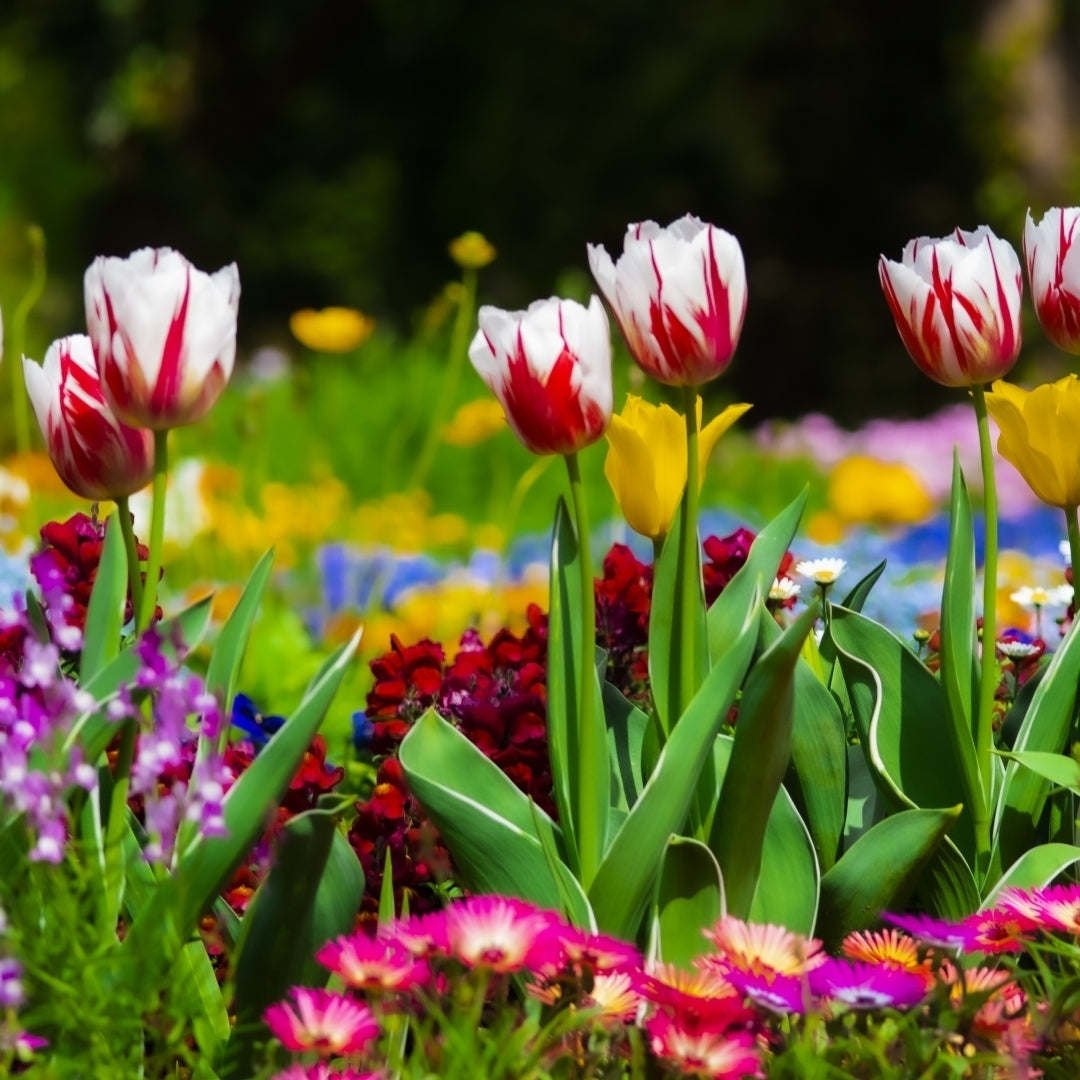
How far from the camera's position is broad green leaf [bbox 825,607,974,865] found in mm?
1733

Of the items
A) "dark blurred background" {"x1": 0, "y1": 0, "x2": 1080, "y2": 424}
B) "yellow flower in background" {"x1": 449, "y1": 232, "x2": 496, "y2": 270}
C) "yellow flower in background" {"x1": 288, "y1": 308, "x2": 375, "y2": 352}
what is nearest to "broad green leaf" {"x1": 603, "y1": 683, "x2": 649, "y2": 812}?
"yellow flower in background" {"x1": 449, "y1": 232, "x2": 496, "y2": 270}

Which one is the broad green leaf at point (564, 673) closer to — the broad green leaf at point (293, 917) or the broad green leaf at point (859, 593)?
the broad green leaf at point (293, 917)

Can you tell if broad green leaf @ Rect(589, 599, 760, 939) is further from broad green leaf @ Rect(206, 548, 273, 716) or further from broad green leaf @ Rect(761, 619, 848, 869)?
broad green leaf @ Rect(206, 548, 273, 716)

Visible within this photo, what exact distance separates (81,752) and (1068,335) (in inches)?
40.3

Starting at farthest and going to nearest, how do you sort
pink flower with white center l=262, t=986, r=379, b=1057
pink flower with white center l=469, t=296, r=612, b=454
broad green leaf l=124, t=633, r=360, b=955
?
pink flower with white center l=469, t=296, r=612, b=454, broad green leaf l=124, t=633, r=360, b=955, pink flower with white center l=262, t=986, r=379, b=1057

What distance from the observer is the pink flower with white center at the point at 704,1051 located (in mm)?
1204

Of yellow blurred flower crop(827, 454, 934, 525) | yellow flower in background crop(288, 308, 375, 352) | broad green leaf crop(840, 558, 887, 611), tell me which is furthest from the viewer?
yellow blurred flower crop(827, 454, 934, 525)

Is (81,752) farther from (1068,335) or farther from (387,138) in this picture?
(387,138)

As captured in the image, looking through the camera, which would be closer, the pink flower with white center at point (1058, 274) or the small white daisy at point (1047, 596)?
the pink flower with white center at point (1058, 274)

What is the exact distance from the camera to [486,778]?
1595 mm

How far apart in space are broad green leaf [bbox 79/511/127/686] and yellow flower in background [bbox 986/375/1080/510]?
0.87 m

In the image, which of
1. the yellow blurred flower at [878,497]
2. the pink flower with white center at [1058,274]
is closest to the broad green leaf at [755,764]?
the pink flower with white center at [1058,274]

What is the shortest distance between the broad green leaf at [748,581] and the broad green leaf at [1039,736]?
11.8 inches

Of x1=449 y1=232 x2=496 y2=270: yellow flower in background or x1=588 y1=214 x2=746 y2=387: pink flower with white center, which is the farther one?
x1=449 y1=232 x2=496 y2=270: yellow flower in background
